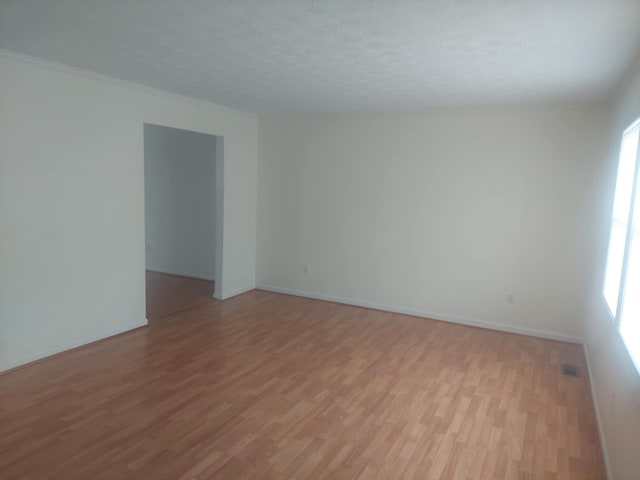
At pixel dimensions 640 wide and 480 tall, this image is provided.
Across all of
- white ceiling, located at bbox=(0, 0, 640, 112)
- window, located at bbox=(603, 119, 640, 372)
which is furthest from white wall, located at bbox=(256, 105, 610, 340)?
window, located at bbox=(603, 119, 640, 372)

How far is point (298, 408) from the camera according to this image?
3.02 meters

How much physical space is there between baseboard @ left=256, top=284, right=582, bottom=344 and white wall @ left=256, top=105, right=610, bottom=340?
22mm

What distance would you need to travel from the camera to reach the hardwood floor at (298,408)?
7.91 ft

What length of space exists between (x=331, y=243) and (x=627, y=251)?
12.0 ft

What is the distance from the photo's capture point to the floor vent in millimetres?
3727

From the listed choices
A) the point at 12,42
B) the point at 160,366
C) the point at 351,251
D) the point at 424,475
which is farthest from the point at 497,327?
the point at 12,42

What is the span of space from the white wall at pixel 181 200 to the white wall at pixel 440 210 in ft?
3.12

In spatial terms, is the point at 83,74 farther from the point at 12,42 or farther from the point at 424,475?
the point at 424,475

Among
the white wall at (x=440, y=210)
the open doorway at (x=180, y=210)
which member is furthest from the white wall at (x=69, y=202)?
the white wall at (x=440, y=210)

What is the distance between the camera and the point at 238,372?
3.57 m

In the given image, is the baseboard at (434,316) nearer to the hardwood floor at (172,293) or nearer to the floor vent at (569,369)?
the floor vent at (569,369)

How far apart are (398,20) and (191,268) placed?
543 centimetres

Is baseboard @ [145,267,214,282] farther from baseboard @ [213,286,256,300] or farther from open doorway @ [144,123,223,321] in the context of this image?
baseboard @ [213,286,256,300]

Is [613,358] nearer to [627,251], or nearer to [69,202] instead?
[627,251]
